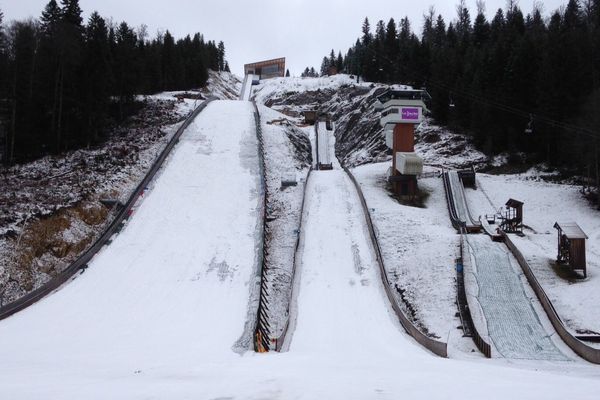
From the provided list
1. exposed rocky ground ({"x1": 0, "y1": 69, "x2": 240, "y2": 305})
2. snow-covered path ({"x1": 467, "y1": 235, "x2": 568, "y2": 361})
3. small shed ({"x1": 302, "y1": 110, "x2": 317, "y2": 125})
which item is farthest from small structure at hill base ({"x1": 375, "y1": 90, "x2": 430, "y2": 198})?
small shed ({"x1": 302, "y1": 110, "x2": 317, "y2": 125})

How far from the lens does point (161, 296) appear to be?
60.3 ft

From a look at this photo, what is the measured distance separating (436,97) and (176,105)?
28.7 meters

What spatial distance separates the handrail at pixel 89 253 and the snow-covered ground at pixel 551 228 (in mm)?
19159

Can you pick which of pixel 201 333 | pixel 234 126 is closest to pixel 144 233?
pixel 201 333

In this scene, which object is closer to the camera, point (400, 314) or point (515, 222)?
point (400, 314)

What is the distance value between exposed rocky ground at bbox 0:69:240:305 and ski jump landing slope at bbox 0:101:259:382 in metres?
1.48

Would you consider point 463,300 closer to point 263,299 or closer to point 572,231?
point 572,231

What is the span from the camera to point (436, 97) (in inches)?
2055

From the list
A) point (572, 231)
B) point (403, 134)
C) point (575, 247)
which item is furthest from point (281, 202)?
point (575, 247)

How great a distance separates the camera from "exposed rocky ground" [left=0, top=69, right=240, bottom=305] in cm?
1948

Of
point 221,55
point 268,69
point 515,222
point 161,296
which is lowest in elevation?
point 161,296

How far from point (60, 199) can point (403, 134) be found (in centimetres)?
2357

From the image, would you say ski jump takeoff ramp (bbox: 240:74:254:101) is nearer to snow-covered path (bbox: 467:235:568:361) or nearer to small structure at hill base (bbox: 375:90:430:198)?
small structure at hill base (bbox: 375:90:430:198)

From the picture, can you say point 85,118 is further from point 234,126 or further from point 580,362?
point 580,362
